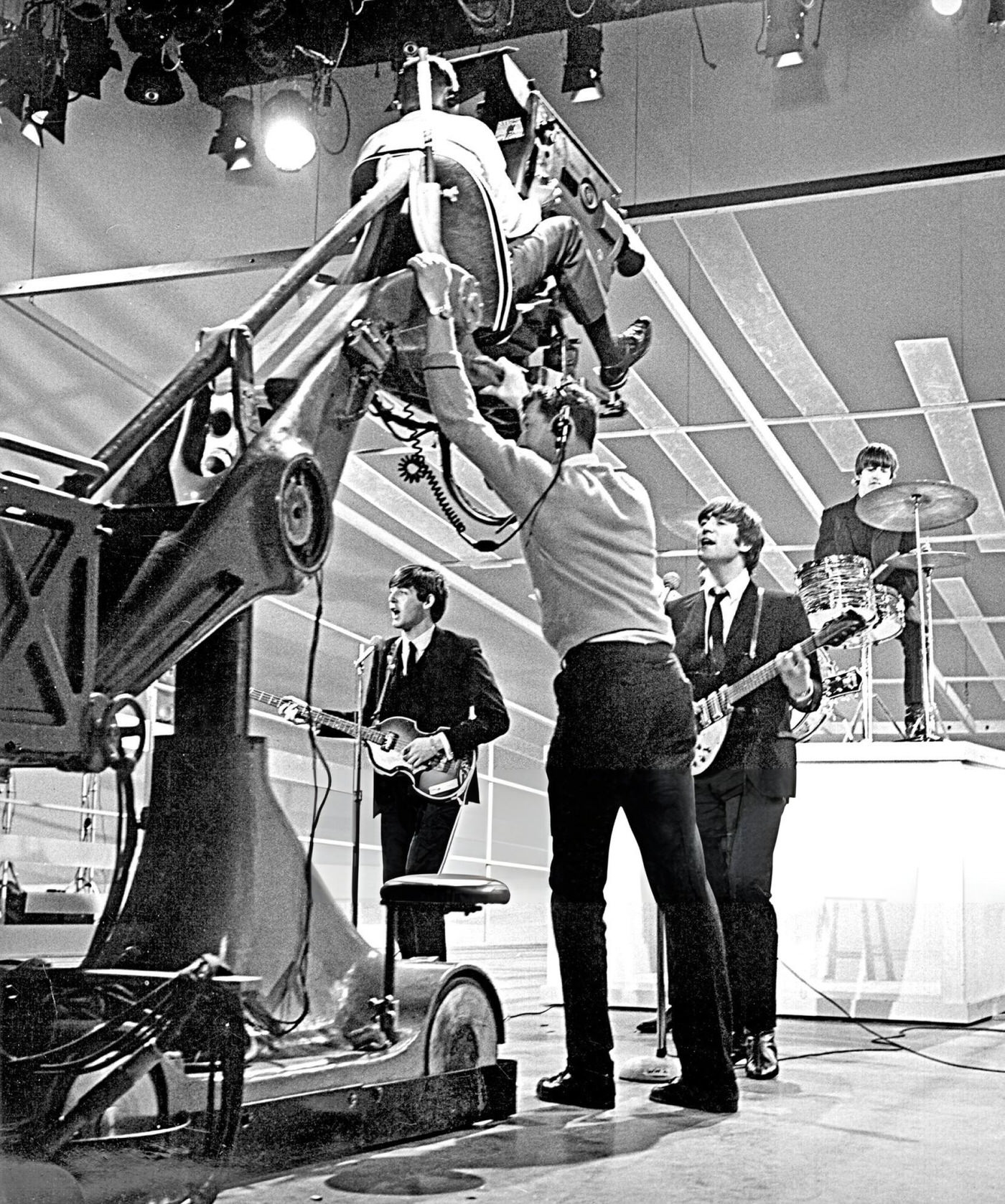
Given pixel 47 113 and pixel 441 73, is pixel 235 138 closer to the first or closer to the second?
pixel 47 113

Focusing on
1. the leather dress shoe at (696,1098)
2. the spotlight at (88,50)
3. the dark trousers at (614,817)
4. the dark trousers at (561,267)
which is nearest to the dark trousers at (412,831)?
the dark trousers at (614,817)

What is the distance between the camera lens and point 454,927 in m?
3.53

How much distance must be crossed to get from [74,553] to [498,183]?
1.35 metres

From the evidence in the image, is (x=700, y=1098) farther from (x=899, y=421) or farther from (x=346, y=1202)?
(x=899, y=421)

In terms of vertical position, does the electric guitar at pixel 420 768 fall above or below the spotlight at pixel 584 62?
below

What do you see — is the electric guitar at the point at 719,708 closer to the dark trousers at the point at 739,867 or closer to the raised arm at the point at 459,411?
the dark trousers at the point at 739,867

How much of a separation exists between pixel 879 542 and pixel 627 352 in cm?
80

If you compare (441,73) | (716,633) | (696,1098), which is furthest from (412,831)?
(441,73)

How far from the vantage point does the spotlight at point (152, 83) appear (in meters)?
3.34

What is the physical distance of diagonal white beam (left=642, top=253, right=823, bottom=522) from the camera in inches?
141

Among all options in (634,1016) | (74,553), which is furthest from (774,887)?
(74,553)

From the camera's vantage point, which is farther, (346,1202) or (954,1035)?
(954,1035)

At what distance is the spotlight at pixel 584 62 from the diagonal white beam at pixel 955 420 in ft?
3.15

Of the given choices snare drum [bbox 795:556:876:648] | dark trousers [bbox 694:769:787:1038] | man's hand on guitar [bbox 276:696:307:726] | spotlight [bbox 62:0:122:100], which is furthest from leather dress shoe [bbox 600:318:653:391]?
spotlight [bbox 62:0:122:100]
